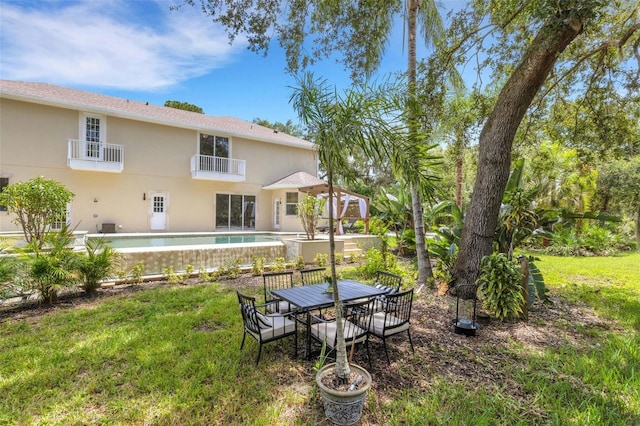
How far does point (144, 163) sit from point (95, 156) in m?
2.10

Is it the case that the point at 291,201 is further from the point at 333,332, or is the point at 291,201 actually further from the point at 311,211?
the point at 333,332

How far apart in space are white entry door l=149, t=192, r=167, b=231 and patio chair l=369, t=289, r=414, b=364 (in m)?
14.8

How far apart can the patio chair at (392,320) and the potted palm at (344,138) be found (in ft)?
3.11

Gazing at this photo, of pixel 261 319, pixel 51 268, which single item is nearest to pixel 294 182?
pixel 51 268

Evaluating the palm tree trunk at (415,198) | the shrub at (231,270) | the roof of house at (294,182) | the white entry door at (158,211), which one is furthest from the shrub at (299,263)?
the white entry door at (158,211)

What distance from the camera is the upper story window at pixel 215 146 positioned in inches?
→ 698

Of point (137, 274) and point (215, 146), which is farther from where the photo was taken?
point (215, 146)

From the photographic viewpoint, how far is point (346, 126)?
9.84ft

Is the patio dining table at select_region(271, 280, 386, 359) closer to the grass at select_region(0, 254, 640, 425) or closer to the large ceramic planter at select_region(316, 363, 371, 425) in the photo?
the grass at select_region(0, 254, 640, 425)

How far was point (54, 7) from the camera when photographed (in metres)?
8.51

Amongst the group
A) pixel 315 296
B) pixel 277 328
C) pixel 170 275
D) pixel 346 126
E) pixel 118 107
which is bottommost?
pixel 170 275

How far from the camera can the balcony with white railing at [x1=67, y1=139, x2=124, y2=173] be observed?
13.8m

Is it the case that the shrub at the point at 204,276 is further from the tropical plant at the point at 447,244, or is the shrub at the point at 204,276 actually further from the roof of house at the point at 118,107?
the roof of house at the point at 118,107

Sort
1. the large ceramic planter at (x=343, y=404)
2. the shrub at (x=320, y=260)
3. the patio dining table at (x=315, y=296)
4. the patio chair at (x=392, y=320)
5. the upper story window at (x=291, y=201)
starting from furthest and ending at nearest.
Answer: the upper story window at (x=291, y=201) → the shrub at (x=320, y=260) → the patio dining table at (x=315, y=296) → the patio chair at (x=392, y=320) → the large ceramic planter at (x=343, y=404)
